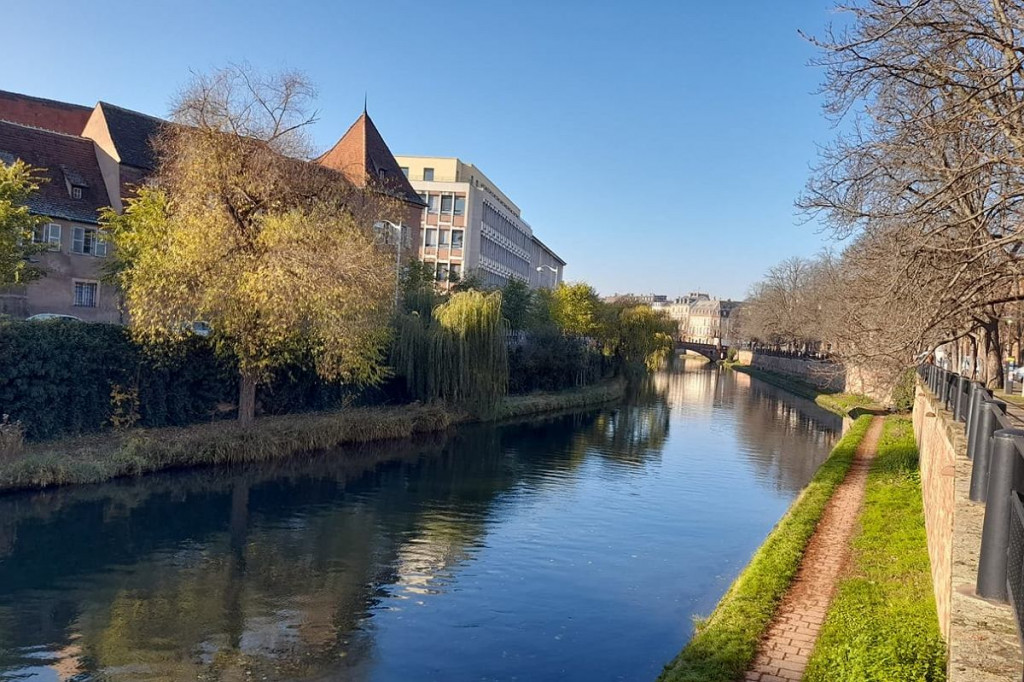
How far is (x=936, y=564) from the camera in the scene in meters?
9.03

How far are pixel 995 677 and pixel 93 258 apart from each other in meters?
34.6

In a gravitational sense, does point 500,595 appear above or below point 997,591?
below

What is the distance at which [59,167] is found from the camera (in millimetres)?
32906

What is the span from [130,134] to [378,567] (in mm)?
29101

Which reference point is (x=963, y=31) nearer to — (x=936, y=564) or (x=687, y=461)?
(x=936, y=564)

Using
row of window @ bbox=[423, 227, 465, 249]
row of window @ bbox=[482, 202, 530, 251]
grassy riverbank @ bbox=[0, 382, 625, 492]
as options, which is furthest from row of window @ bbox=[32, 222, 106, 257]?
row of window @ bbox=[482, 202, 530, 251]

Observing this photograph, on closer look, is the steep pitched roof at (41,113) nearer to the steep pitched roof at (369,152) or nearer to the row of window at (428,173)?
the steep pitched roof at (369,152)

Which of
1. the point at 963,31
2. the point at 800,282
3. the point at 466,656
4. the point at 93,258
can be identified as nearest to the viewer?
the point at 466,656

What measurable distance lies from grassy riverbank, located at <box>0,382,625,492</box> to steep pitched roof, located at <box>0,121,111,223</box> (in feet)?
46.7

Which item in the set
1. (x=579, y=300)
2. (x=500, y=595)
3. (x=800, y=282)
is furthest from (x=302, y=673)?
(x=800, y=282)

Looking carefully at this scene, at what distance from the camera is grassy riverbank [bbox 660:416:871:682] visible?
297 inches

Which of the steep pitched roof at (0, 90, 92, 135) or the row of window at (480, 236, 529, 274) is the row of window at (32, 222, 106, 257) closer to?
the steep pitched roof at (0, 90, 92, 135)

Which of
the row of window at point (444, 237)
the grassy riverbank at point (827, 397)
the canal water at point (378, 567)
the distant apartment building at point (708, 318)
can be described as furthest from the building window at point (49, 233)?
the distant apartment building at point (708, 318)

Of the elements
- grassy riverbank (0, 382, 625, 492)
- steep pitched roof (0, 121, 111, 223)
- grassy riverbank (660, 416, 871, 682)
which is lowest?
grassy riverbank (0, 382, 625, 492)
